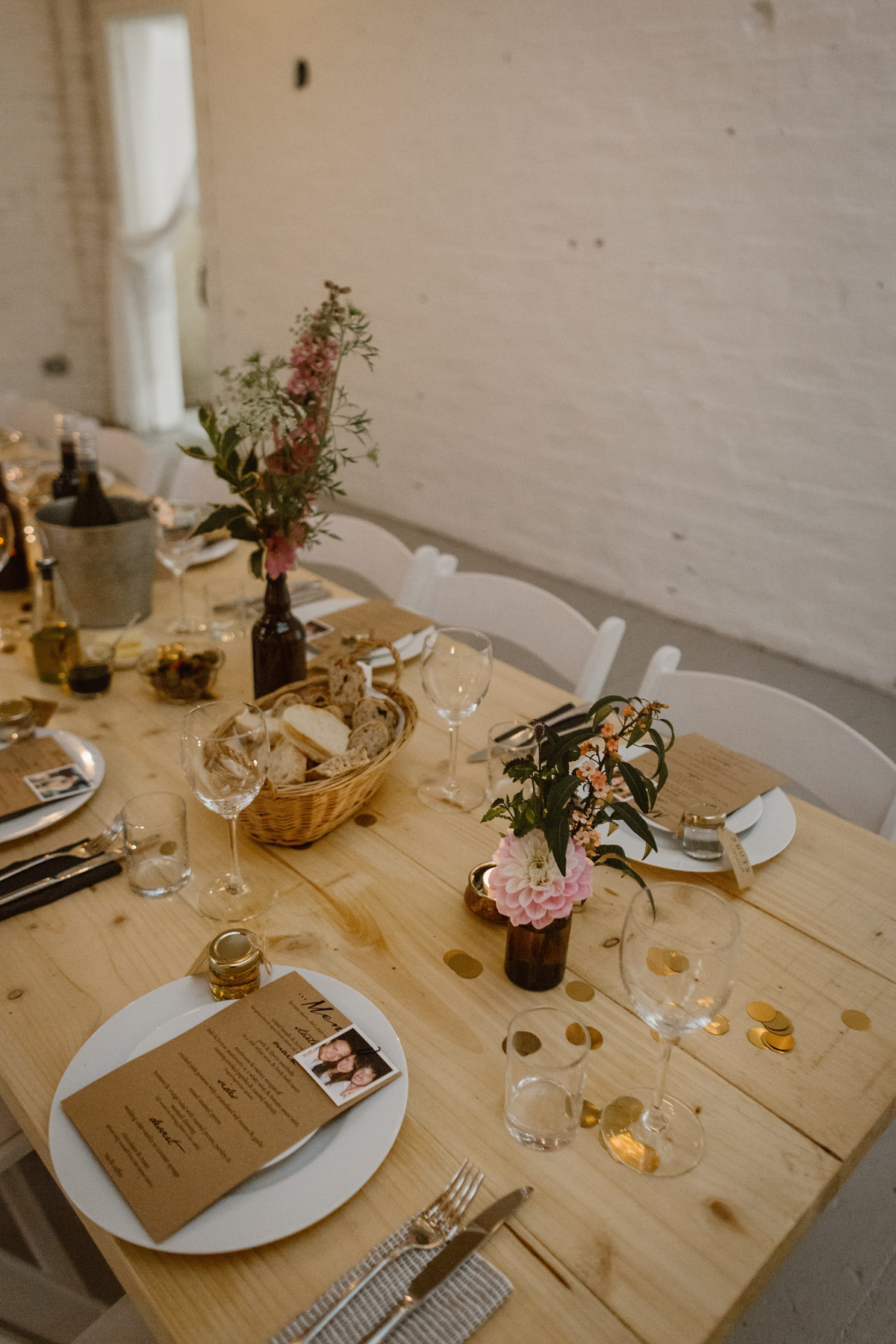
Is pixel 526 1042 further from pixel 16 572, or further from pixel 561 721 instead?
pixel 16 572

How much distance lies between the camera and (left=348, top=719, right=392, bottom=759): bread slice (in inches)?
44.1

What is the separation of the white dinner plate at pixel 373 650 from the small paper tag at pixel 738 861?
21.8 inches

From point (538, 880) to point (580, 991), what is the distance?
A: 0.15 metres

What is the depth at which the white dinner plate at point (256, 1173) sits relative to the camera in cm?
66

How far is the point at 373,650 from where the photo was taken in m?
1.41

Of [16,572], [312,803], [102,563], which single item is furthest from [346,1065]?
[16,572]

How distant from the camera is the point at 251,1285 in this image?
2.12 feet

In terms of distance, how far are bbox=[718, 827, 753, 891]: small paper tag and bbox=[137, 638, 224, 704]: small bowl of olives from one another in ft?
2.51

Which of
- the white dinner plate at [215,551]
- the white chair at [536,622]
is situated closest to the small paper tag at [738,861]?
the white chair at [536,622]

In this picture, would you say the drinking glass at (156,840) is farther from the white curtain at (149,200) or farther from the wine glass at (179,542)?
the white curtain at (149,200)

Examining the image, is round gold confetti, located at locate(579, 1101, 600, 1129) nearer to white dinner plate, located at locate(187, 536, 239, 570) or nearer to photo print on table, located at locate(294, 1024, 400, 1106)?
photo print on table, located at locate(294, 1024, 400, 1106)

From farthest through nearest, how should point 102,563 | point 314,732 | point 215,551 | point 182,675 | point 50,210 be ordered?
1. point 50,210
2. point 215,551
3. point 102,563
4. point 182,675
5. point 314,732

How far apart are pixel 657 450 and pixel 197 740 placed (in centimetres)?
282

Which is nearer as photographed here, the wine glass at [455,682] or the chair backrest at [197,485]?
the wine glass at [455,682]
